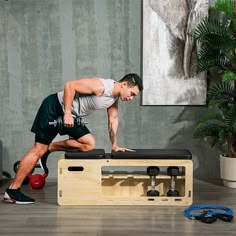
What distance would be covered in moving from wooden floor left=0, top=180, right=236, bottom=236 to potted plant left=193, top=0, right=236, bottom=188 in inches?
24.0

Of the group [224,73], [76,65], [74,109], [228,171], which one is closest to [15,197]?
[74,109]

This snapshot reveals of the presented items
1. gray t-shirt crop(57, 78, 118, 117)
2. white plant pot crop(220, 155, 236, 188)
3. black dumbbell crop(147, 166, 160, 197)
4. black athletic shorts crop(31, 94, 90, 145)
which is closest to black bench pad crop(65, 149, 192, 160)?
black dumbbell crop(147, 166, 160, 197)

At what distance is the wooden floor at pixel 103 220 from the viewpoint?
365 centimetres

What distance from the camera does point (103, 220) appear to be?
3.94 meters

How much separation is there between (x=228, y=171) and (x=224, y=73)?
0.90 m

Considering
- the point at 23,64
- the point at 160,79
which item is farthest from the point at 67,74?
the point at 160,79

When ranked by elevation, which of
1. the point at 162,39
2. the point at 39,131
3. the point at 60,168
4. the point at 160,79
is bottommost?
the point at 60,168

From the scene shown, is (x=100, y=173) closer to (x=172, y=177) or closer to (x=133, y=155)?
(x=133, y=155)

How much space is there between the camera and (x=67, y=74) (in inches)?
220

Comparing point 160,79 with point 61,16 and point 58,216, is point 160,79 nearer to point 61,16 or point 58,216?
point 61,16

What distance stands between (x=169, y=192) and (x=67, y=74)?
5.83ft

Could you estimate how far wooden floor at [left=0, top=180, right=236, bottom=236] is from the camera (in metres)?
3.65

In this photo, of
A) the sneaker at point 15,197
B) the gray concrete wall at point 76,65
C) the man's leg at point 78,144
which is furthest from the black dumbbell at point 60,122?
the gray concrete wall at point 76,65

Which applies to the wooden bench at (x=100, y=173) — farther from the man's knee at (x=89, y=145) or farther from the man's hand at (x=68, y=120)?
the man's hand at (x=68, y=120)
